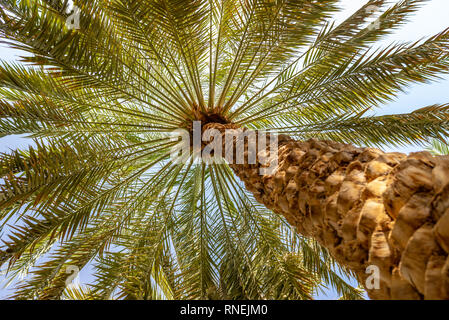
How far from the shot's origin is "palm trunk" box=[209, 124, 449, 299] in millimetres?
1231

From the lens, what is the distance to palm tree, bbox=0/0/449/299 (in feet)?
11.2

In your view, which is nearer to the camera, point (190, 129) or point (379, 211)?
point (379, 211)

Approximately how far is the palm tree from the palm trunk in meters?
0.03

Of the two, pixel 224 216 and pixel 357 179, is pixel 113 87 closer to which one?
pixel 224 216

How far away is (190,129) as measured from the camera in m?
5.28

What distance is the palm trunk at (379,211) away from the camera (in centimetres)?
123

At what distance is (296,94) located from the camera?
197 inches

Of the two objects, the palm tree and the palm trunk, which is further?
the palm tree

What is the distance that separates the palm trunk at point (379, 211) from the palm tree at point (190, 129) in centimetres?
3

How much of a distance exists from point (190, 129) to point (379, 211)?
13.3ft

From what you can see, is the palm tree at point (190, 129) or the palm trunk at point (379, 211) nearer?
the palm trunk at point (379, 211)

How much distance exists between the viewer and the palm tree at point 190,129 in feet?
11.2
